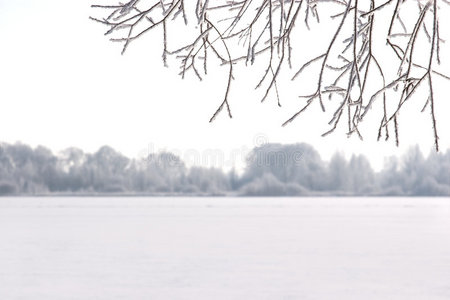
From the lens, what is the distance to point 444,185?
222ft

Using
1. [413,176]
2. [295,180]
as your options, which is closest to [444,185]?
[413,176]
